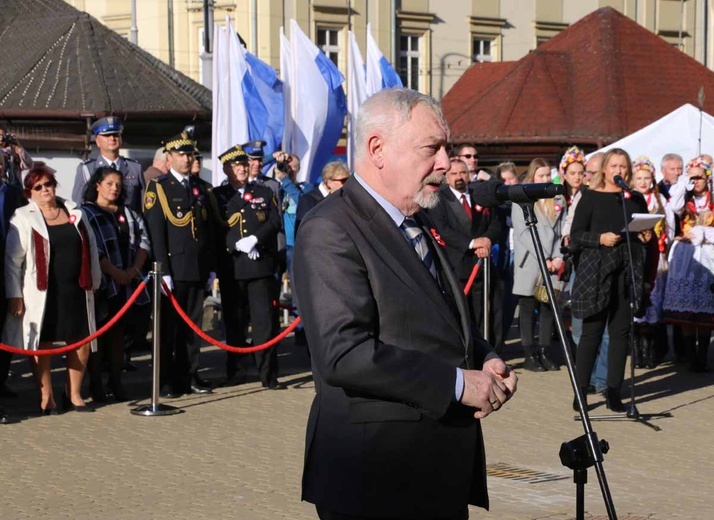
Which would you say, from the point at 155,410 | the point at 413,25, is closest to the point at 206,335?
the point at 155,410

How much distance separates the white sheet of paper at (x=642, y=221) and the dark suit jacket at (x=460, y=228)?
86.6 inches

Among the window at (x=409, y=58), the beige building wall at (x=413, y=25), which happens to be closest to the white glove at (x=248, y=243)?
the beige building wall at (x=413, y=25)

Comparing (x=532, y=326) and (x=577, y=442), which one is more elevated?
(x=577, y=442)

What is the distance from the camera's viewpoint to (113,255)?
11.4 meters

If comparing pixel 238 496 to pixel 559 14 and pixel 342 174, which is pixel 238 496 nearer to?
pixel 342 174

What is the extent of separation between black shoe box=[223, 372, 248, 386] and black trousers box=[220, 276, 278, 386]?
45mm

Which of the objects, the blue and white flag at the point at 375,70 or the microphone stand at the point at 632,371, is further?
the blue and white flag at the point at 375,70

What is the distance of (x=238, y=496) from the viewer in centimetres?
795

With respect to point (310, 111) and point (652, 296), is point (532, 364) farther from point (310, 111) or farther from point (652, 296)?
point (310, 111)

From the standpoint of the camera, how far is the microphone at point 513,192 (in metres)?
4.88

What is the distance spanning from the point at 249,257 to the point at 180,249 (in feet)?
2.32

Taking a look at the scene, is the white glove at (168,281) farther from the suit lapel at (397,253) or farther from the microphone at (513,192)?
the suit lapel at (397,253)

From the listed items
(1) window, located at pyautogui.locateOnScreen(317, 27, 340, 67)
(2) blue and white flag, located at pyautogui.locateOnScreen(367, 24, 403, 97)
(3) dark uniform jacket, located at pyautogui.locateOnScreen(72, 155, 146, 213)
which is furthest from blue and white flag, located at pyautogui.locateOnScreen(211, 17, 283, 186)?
(1) window, located at pyautogui.locateOnScreen(317, 27, 340, 67)

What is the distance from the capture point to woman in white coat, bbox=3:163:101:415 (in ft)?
34.6
